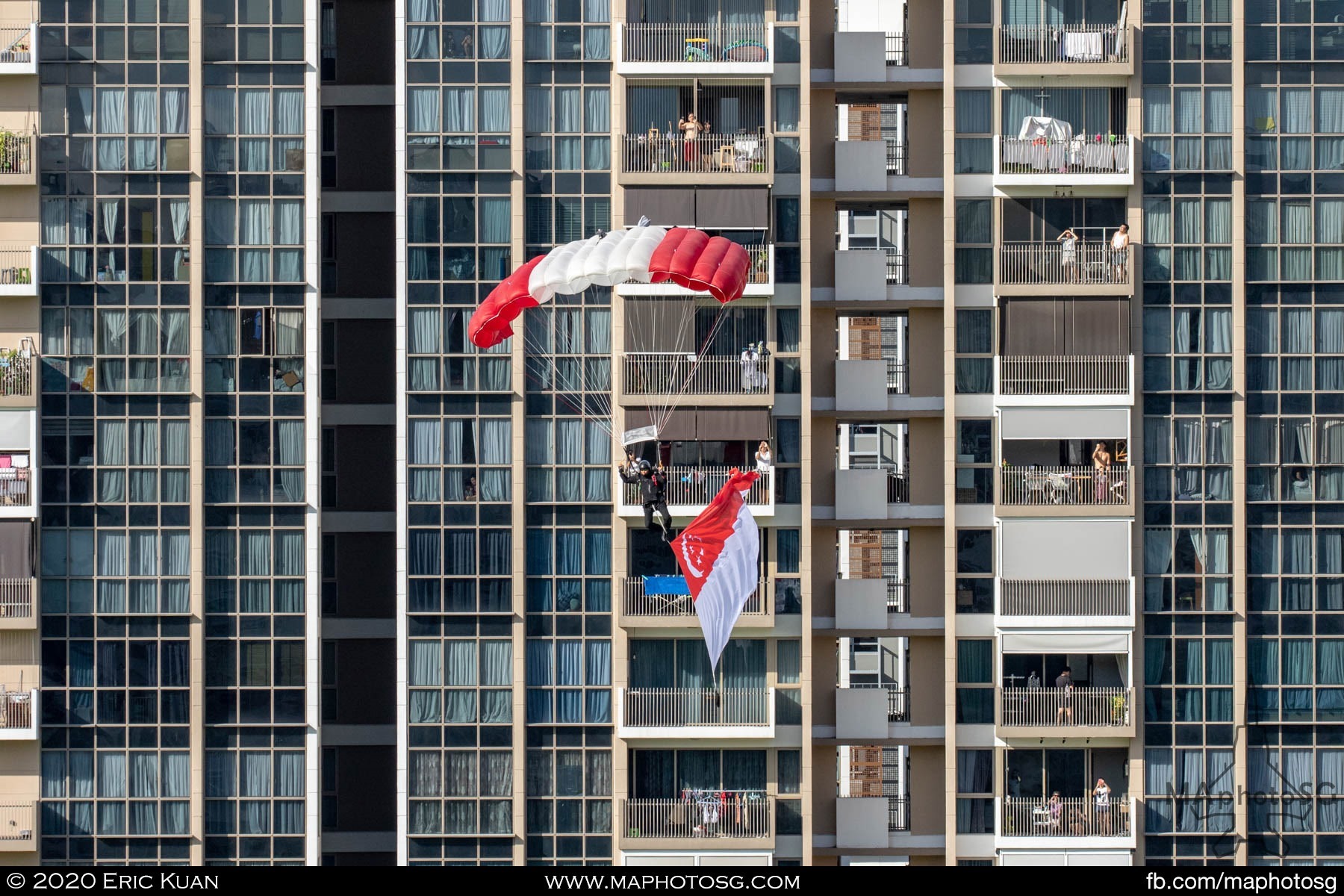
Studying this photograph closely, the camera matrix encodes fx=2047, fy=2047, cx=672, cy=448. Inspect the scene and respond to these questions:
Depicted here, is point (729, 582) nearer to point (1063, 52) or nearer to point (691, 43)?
point (691, 43)

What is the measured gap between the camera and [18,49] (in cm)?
4916

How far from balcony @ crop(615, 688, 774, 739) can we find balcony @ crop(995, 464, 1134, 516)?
7389 mm

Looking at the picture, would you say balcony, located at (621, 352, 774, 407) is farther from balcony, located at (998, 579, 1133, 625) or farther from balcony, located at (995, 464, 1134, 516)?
balcony, located at (998, 579, 1133, 625)

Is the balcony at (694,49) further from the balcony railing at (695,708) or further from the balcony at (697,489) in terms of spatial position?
the balcony railing at (695,708)

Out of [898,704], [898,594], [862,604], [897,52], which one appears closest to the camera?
[862,604]

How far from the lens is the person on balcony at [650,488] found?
4553 centimetres

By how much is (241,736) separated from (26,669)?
17.5 ft

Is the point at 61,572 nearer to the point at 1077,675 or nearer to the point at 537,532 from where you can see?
the point at 537,532

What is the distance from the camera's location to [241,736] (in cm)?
4894

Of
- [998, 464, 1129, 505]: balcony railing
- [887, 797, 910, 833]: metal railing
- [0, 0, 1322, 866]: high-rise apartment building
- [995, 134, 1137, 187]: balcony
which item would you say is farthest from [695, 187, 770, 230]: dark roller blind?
[887, 797, 910, 833]: metal railing

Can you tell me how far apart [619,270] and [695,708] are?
11.9 meters

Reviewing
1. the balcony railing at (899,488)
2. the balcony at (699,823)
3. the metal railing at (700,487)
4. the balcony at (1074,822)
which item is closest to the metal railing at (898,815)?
the balcony at (1074,822)

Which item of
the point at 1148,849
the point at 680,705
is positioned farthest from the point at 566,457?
the point at 1148,849

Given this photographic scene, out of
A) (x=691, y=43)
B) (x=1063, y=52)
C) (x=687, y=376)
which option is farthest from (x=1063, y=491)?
(x=691, y=43)
